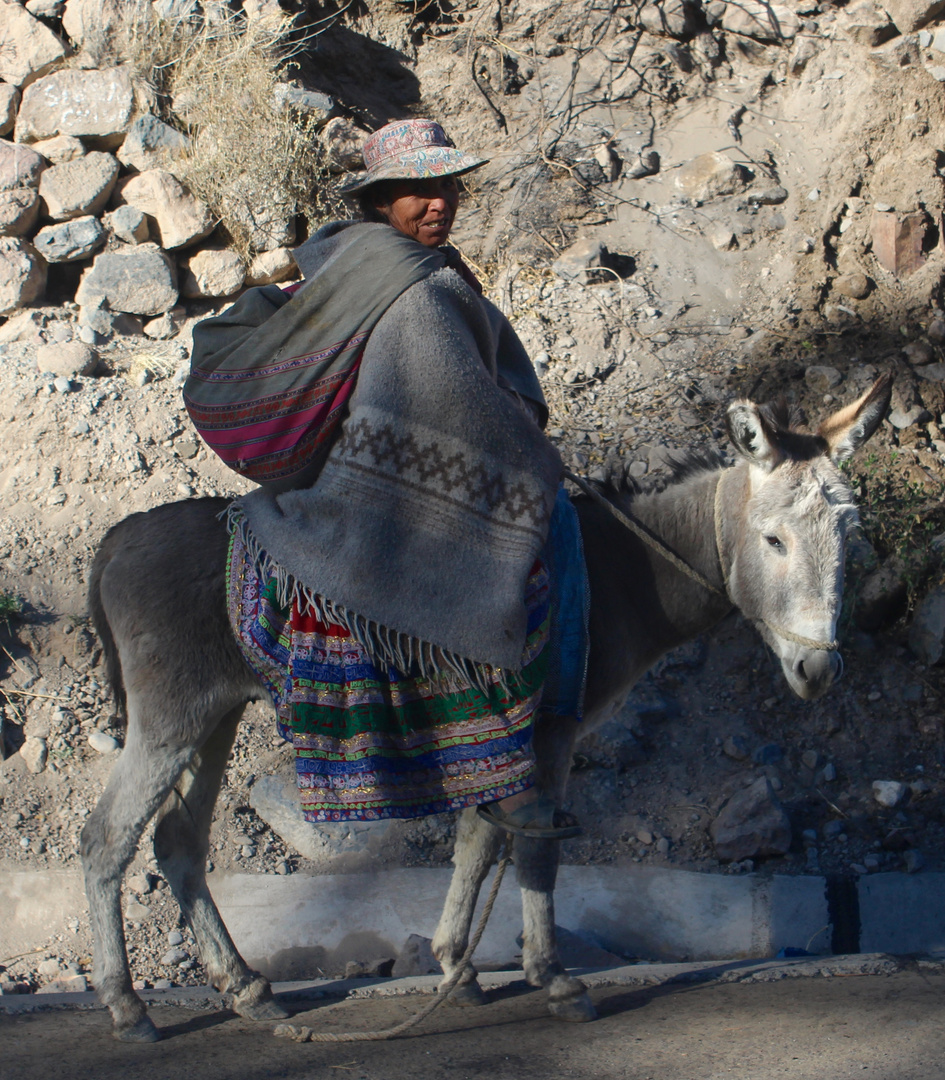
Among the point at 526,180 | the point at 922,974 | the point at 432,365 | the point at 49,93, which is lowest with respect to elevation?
the point at 922,974

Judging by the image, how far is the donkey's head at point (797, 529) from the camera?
281 centimetres

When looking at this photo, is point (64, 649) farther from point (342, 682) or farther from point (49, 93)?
point (49, 93)

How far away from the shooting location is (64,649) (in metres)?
4.89

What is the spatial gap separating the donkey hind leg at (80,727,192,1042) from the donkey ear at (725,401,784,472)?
80.6 inches

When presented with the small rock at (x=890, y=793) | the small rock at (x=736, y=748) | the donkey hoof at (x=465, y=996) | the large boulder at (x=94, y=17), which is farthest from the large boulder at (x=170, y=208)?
the small rock at (x=890, y=793)

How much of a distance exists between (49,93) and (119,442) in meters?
2.95

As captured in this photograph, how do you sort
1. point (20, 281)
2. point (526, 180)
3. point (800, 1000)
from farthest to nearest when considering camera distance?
point (526, 180)
point (20, 281)
point (800, 1000)

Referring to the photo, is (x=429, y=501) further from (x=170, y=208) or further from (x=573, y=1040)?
(x=170, y=208)

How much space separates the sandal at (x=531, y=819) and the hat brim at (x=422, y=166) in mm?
2006

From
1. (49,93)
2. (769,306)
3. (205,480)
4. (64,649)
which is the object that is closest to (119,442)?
(205,480)

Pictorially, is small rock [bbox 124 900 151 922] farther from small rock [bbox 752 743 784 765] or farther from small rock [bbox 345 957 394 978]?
small rock [bbox 752 743 784 765]

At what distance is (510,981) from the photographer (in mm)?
3555

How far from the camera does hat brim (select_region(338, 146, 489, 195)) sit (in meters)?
2.85

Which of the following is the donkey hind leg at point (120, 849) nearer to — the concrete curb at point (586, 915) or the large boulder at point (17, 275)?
the concrete curb at point (586, 915)
